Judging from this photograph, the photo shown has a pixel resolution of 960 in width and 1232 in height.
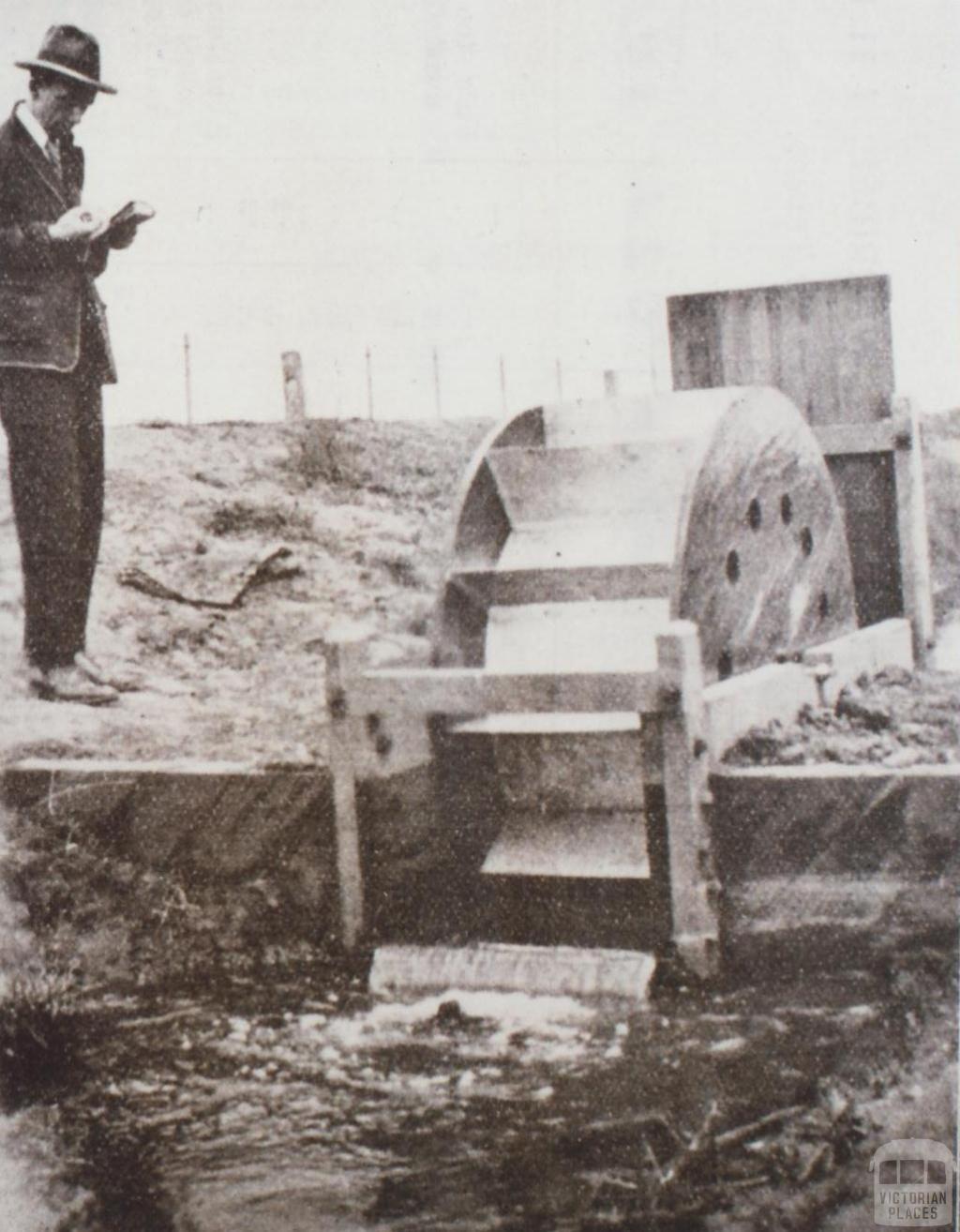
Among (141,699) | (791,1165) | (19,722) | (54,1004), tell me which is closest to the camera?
(791,1165)

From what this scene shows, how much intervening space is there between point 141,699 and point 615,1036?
301 cm

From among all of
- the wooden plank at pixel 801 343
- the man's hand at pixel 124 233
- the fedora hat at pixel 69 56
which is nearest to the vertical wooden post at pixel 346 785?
the man's hand at pixel 124 233

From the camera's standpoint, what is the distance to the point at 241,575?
28.0 feet

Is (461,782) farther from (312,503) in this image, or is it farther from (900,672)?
(312,503)

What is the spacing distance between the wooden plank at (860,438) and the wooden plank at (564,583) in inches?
83.0

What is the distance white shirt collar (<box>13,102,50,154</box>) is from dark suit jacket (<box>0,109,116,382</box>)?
0.02 m

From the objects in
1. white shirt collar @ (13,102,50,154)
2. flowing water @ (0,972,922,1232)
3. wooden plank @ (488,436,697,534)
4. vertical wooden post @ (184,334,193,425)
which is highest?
white shirt collar @ (13,102,50,154)

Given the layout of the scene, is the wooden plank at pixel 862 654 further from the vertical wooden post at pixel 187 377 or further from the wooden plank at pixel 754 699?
the vertical wooden post at pixel 187 377

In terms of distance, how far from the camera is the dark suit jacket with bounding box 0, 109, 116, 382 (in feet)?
18.9

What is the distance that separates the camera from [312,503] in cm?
961

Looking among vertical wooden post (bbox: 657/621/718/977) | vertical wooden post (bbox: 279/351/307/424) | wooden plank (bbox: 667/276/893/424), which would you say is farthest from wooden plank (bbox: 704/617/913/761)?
vertical wooden post (bbox: 279/351/307/424)

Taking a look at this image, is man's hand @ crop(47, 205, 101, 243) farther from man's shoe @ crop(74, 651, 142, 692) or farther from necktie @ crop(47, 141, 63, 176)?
man's shoe @ crop(74, 651, 142, 692)

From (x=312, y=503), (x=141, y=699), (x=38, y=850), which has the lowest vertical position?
(x=38, y=850)

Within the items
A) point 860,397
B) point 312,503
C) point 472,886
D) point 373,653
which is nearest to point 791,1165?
point 472,886
